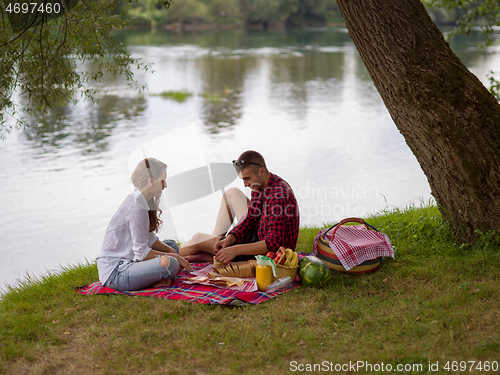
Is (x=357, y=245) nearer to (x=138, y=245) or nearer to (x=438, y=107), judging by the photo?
(x=438, y=107)

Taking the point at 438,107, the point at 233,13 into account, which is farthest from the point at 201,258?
the point at 233,13

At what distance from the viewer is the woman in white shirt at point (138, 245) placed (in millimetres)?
3863

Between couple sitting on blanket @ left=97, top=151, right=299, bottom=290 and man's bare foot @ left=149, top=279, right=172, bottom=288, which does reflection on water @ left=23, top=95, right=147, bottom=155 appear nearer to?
couple sitting on blanket @ left=97, top=151, right=299, bottom=290

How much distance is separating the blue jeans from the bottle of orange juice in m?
0.71

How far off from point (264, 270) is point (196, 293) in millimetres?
588

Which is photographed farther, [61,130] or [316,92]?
[316,92]

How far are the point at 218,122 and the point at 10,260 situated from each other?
29.1 feet

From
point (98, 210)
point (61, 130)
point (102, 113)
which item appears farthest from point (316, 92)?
point (98, 210)

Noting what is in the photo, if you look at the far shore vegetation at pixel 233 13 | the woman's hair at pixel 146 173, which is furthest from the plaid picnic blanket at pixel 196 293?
the far shore vegetation at pixel 233 13

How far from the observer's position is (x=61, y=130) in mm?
13344

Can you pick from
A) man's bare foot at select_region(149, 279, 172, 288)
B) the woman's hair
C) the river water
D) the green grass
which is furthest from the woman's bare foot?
the green grass

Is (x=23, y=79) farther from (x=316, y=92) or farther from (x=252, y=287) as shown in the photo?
(x=316, y=92)

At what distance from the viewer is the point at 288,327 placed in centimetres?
329

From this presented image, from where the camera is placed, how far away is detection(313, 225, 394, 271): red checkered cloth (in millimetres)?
4027
